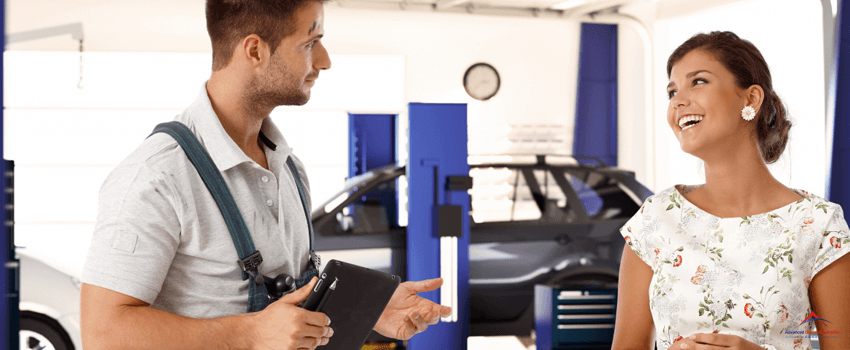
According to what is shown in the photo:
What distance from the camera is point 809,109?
3.95 m

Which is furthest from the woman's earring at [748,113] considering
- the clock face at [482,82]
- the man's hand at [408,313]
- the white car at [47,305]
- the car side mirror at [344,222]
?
the clock face at [482,82]

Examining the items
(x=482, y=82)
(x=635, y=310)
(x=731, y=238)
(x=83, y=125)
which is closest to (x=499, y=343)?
(x=482, y=82)

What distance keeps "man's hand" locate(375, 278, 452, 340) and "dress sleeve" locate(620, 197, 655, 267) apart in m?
0.45

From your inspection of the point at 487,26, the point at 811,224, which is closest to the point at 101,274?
the point at 811,224

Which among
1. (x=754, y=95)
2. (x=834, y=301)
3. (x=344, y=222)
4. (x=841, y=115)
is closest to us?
(x=834, y=301)

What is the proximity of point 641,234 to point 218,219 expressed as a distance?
36.0 inches

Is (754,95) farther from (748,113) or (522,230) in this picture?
(522,230)

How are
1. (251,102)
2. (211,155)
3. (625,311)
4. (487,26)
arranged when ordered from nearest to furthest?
(211,155) < (251,102) < (625,311) < (487,26)

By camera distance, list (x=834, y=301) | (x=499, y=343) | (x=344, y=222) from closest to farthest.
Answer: (x=834, y=301) < (x=344, y=222) < (x=499, y=343)

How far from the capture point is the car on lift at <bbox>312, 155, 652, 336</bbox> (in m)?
3.79

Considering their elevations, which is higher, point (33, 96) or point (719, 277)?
point (33, 96)

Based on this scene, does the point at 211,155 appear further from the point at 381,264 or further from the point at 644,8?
the point at 644,8

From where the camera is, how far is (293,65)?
1.16 metres

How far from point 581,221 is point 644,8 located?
3.71 metres
